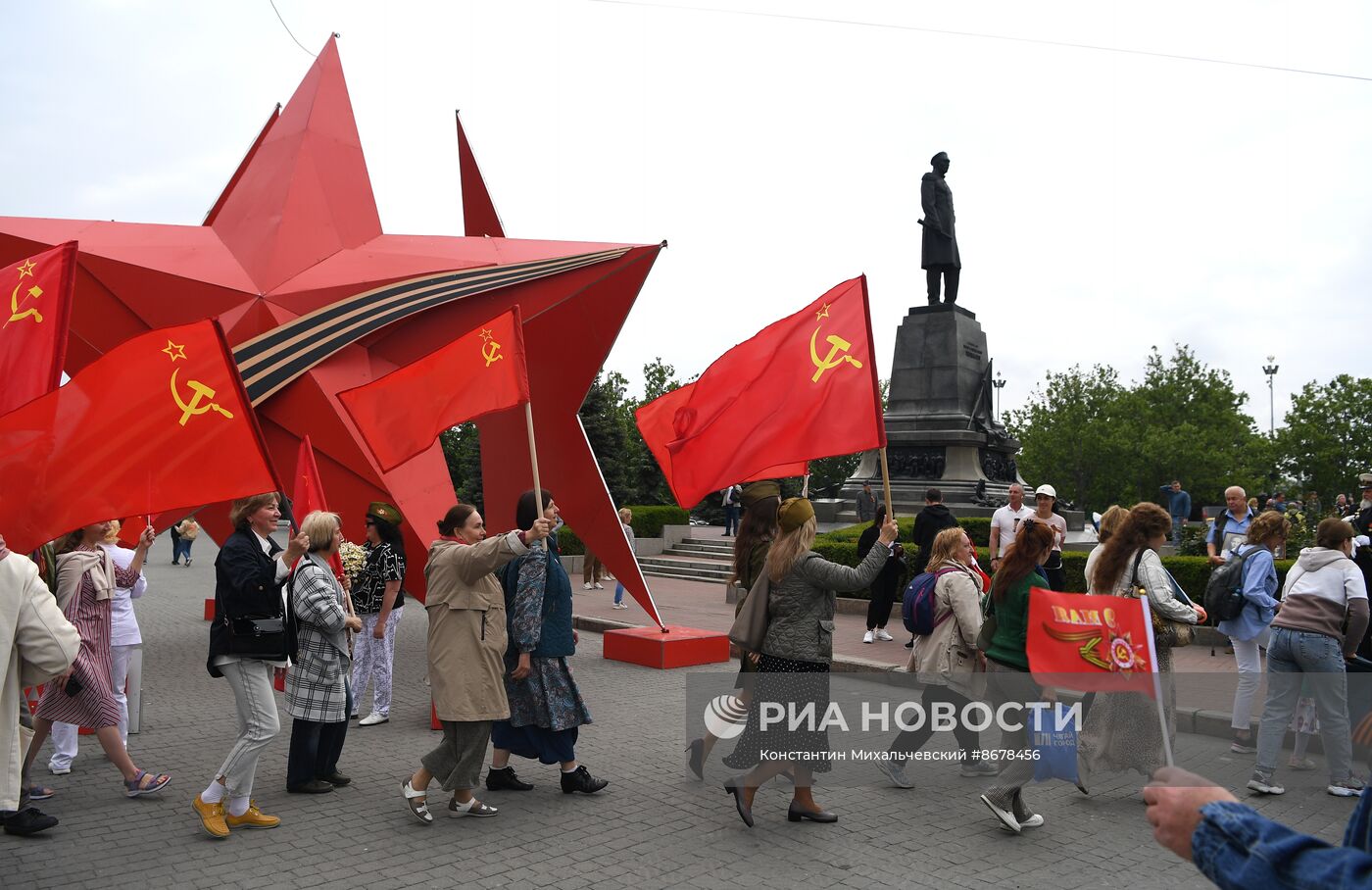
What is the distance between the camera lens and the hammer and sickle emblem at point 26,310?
6043 millimetres

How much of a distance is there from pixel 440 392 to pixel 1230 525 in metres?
8.43

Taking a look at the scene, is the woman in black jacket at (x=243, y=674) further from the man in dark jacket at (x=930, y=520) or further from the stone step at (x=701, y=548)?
the stone step at (x=701, y=548)

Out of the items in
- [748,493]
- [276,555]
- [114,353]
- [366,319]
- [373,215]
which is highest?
[373,215]

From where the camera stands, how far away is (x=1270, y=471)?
55.8 metres

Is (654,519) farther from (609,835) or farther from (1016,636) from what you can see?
(609,835)

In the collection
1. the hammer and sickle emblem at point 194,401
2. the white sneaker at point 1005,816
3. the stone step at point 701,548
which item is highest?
the hammer and sickle emblem at point 194,401

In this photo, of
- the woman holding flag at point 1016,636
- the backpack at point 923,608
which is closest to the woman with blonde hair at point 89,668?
the backpack at point 923,608

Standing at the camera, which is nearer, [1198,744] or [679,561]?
[1198,744]

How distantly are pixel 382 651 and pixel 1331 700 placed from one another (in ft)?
23.1

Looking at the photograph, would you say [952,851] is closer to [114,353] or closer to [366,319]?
[114,353]

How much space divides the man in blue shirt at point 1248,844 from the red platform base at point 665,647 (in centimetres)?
919

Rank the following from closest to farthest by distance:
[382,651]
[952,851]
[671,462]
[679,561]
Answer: [952,851] → [671,462] → [382,651] → [679,561]

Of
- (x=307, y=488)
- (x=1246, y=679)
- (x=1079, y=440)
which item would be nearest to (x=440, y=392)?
(x=307, y=488)

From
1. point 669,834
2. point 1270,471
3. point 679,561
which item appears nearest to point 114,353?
point 669,834
